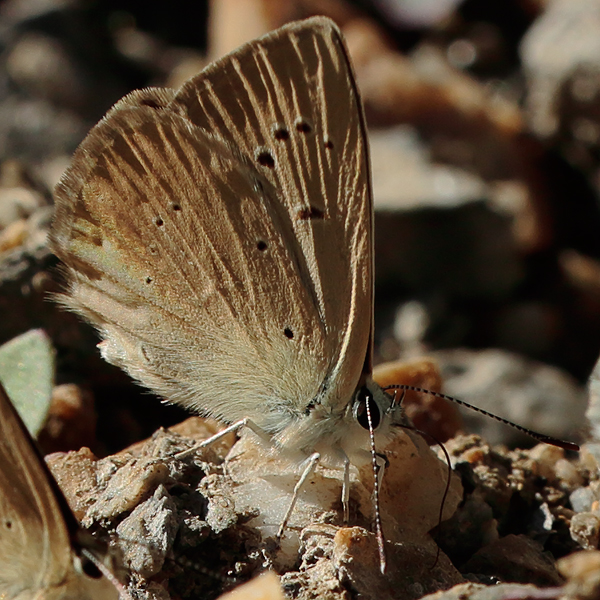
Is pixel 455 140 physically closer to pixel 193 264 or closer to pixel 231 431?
pixel 193 264

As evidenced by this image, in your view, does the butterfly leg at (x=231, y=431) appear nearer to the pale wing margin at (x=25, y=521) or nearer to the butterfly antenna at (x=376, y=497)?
the butterfly antenna at (x=376, y=497)

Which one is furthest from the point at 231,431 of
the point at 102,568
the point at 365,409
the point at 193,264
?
the point at 102,568

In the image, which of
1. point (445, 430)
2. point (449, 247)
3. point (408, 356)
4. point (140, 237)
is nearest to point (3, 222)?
point (140, 237)

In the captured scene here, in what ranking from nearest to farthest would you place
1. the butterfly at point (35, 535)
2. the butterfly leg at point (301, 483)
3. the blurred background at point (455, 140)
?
the butterfly at point (35, 535)
the butterfly leg at point (301, 483)
the blurred background at point (455, 140)

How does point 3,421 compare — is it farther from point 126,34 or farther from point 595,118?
point 126,34

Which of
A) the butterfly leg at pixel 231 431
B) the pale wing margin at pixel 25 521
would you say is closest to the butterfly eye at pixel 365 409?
the butterfly leg at pixel 231 431
